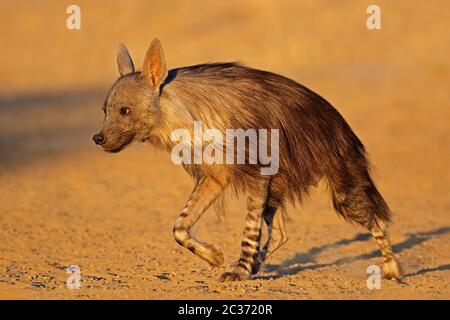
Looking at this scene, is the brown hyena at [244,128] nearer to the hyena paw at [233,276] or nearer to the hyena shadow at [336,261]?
the hyena paw at [233,276]

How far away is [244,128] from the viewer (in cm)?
748

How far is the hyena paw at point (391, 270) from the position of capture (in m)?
8.20

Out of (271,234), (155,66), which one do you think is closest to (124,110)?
(155,66)

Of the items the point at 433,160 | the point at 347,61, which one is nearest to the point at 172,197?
the point at 433,160

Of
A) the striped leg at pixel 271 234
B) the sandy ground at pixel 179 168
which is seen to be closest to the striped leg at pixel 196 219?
the sandy ground at pixel 179 168

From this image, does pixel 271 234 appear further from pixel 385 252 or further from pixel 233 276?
pixel 233 276

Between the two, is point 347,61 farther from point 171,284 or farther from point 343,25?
point 171,284

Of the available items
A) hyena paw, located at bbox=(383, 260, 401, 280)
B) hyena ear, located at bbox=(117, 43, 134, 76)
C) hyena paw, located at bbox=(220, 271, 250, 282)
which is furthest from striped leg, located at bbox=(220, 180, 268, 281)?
hyena ear, located at bbox=(117, 43, 134, 76)

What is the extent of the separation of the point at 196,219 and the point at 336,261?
204 cm

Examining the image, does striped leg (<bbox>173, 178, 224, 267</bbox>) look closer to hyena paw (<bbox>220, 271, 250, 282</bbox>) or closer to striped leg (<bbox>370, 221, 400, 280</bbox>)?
hyena paw (<bbox>220, 271, 250, 282</bbox>)

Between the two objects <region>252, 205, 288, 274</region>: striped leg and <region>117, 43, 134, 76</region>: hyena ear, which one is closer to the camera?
<region>117, 43, 134, 76</region>: hyena ear

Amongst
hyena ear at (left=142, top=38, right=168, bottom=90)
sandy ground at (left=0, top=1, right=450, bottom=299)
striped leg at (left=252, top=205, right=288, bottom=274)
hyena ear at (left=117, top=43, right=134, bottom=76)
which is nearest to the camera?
hyena ear at (left=142, top=38, right=168, bottom=90)

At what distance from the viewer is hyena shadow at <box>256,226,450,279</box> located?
852cm

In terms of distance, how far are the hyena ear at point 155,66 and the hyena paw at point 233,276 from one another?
155cm
